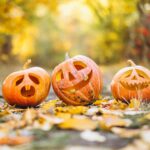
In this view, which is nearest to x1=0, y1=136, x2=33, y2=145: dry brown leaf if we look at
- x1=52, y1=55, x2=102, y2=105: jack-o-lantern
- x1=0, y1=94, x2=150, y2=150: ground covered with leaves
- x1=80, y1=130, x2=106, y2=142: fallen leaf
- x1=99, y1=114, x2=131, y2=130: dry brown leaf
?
x1=0, y1=94, x2=150, y2=150: ground covered with leaves

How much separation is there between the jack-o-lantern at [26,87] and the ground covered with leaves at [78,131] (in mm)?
691

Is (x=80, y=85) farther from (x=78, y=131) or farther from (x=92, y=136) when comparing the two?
(x=92, y=136)

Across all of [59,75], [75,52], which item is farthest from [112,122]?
[75,52]

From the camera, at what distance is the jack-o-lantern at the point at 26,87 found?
4.05 meters

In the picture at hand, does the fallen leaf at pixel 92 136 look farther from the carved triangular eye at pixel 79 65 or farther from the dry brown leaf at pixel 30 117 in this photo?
the carved triangular eye at pixel 79 65

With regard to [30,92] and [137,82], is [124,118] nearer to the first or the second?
[137,82]

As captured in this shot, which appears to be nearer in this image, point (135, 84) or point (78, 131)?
point (78, 131)

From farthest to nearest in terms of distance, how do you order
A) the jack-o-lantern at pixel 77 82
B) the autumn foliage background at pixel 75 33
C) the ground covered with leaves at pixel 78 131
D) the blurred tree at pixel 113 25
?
the blurred tree at pixel 113 25
the autumn foliage background at pixel 75 33
the jack-o-lantern at pixel 77 82
the ground covered with leaves at pixel 78 131

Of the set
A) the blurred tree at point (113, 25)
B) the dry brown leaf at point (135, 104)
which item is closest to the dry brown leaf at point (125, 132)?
the dry brown leaf at point (135, 104)

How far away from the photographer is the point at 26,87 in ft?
13.4

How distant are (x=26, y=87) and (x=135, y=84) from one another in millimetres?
995

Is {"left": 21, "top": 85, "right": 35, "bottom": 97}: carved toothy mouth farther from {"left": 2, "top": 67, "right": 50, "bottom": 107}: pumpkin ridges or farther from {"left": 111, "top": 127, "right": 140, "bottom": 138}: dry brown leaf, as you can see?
{"left": 111, "top": 127, "right": 140, "bottom": 138}: dry brown leaf

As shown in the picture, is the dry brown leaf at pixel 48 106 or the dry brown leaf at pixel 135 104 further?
the dry brown leaf at pixel 48 106

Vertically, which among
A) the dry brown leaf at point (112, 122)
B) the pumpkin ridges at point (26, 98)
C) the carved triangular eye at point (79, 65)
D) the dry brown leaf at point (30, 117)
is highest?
the carved triangular eye at point (79, 65)
